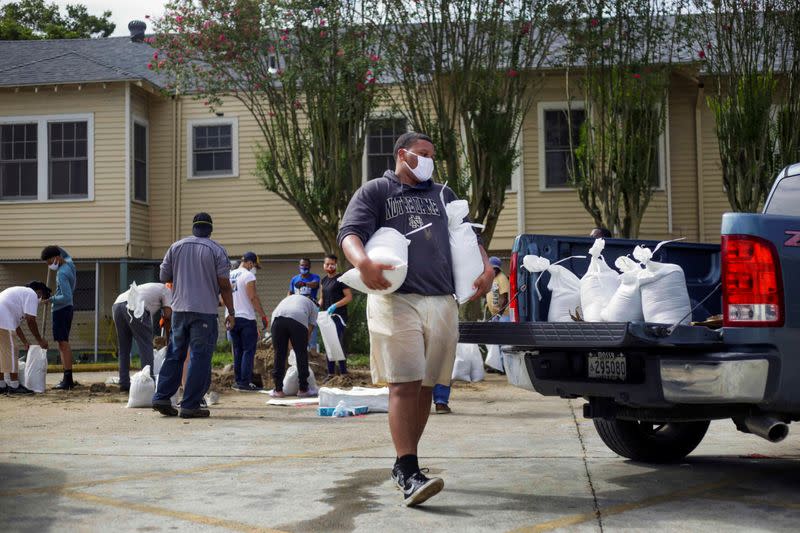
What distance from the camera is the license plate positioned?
17.6ft

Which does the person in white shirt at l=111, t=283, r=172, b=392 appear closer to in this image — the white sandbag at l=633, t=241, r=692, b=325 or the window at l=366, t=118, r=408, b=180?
the white sandbag at l=633, t=241, r=692, b=325

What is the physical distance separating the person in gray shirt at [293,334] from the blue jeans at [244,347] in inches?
45.4

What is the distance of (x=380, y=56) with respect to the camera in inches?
730

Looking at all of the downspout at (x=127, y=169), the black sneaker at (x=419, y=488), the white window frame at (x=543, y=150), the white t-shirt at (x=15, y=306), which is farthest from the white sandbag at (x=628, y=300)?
the downspout at (x=127, y=169)

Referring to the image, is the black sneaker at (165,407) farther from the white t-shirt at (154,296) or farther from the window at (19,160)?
the window at (19,160)

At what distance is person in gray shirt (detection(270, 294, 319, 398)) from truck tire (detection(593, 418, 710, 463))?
17.8 ft

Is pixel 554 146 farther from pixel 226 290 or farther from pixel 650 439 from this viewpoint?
pixel 650 439

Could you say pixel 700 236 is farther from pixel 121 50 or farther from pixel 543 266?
pixel 543 266

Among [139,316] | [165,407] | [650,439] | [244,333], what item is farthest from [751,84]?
[650,439]

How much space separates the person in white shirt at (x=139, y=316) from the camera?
11734 mm

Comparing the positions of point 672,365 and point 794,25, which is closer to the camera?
point 672,365

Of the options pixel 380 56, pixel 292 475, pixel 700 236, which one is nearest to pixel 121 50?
pixel 380 56

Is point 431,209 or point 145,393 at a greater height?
point 431,209

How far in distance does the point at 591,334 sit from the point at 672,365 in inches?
16.1
